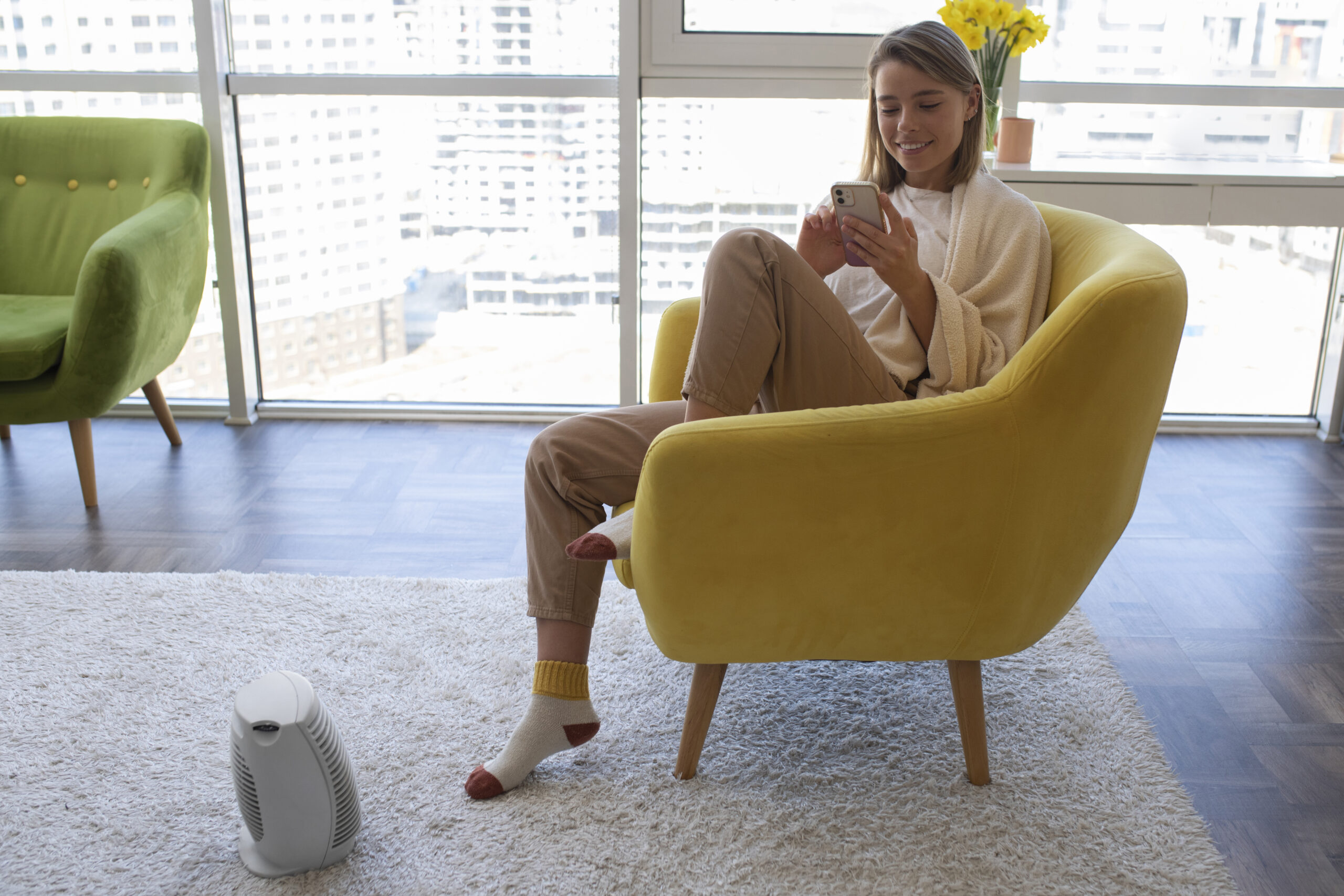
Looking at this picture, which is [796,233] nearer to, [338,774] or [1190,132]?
[1190,132]

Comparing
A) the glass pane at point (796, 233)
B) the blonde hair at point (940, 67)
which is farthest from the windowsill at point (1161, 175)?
the blonde hair at point (940, 67)

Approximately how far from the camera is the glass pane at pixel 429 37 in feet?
9.29

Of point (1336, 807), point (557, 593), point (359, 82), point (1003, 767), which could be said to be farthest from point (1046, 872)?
point (359, 82)

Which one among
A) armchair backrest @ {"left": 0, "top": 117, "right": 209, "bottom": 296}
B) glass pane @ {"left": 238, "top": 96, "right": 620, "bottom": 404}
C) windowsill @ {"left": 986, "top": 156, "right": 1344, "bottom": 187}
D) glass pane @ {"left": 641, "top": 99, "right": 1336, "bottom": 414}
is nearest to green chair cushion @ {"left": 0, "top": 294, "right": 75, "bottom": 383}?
armchair backrest @ {"left": 0, "top": 117, "right": 209, "bottom": 296}

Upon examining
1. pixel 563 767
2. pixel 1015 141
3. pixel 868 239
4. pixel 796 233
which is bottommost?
pixel 563 767

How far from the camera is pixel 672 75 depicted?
9.24 ft

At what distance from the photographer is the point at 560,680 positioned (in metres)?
1.47

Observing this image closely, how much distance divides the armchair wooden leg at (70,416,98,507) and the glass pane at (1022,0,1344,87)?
2425 millimetres

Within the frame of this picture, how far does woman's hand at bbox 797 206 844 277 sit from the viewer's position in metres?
1.69

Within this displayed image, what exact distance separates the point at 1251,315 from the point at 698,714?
2304 millimetres

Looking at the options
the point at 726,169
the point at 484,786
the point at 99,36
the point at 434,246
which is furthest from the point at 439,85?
the point at 484,786

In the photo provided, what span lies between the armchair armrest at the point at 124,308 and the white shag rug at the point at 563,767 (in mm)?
542

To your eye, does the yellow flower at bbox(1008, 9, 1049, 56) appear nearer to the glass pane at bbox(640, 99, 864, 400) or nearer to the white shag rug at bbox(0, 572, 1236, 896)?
the glass pane at bbox(640, 99, 864, 400)

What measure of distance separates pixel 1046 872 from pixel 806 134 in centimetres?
204
